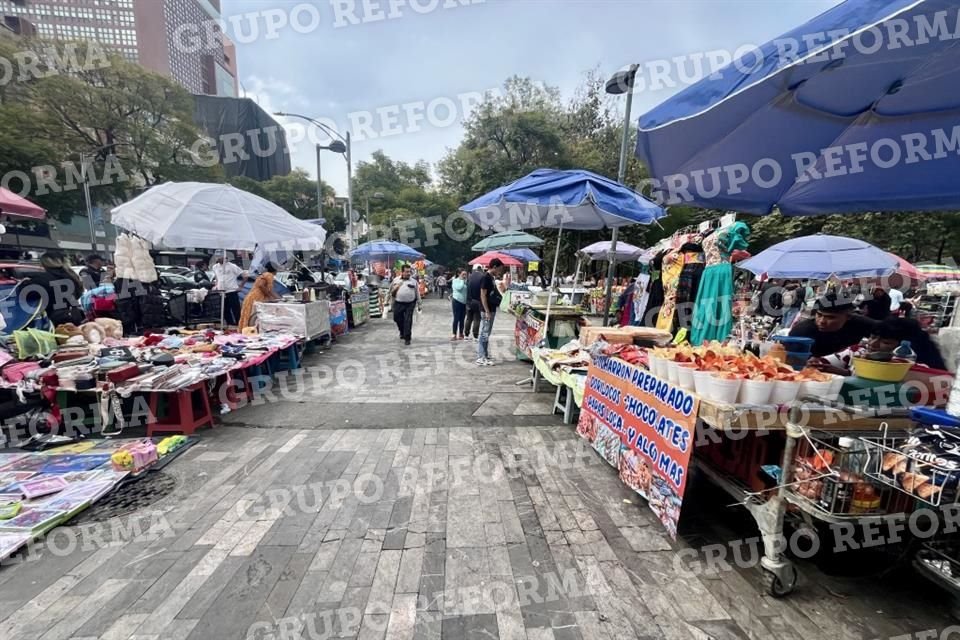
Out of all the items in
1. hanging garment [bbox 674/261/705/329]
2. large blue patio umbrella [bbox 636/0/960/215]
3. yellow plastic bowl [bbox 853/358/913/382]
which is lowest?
yellow plastic bowl [bbox 853/358/913/382]

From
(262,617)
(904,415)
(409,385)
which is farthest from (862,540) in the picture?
(409,385)

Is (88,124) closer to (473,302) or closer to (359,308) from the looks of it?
(359,308)

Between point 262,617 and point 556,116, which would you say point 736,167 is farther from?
point 556,116

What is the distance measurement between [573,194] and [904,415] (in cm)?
334

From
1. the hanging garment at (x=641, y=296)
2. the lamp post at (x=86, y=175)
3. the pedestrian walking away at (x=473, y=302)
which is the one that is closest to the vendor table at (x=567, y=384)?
the hanging garment at (x=641, y=296)

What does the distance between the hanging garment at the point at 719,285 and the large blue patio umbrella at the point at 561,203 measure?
1.18 meters

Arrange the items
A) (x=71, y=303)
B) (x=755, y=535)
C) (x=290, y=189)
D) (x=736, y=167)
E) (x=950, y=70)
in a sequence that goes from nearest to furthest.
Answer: (x=950, y=70), (x=755, y=535), (x=736, y=167), (x=71, y=303), (x=290, y=189)

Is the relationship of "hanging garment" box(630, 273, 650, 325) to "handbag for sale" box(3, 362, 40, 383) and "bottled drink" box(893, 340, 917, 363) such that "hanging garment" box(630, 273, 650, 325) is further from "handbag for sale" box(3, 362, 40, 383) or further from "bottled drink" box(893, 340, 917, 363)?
"handbag for sale" box(3, 362, 40, 383)

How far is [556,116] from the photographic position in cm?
2750

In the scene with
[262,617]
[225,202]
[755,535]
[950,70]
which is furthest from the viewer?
[225,202]

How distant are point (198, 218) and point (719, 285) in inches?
282

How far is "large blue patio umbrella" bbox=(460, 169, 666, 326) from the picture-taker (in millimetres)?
4579

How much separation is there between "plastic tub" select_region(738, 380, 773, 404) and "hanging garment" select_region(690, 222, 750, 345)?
1.46m

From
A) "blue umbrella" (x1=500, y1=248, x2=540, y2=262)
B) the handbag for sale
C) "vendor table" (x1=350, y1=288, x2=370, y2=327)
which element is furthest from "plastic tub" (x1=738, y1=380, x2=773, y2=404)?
"blue umbrella" (x1=500, y1=248, x2=540, y2=262)
